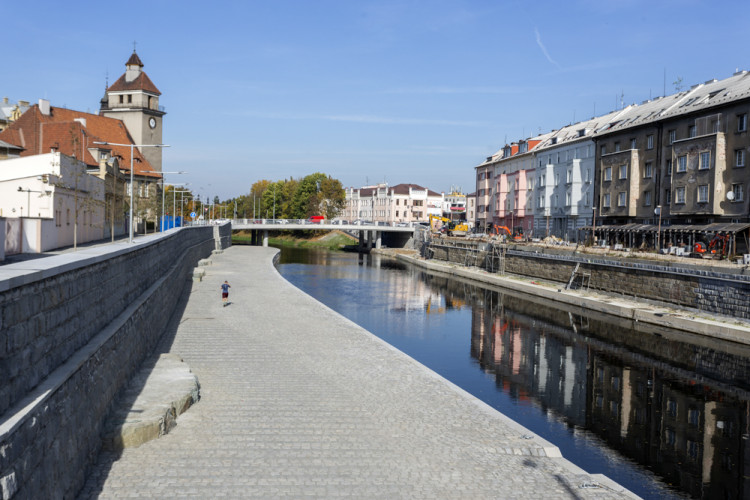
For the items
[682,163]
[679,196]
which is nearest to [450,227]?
[679,196]

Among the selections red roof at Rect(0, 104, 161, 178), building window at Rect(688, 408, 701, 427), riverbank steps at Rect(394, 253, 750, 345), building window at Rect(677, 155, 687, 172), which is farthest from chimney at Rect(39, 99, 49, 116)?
building window at Rect(688, 408, 701, 427)

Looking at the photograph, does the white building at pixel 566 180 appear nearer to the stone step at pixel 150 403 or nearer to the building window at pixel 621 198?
the building window at pixel 621 198

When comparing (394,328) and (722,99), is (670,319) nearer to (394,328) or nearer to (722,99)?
(394,328)

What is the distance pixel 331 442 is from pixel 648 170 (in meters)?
50.5

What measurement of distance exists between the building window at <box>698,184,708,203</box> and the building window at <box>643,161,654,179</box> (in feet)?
25.6

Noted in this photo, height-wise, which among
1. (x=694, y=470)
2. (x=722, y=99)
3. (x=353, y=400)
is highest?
(x=722, y=99)

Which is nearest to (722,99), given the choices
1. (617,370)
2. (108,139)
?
(617,370)

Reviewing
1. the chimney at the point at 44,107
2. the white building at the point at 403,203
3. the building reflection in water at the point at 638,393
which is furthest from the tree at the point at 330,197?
the building reflection in water at the point at 638,393

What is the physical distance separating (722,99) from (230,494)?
155ft

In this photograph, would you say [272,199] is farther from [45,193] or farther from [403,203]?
[45,193]

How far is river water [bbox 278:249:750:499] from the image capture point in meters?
15.8

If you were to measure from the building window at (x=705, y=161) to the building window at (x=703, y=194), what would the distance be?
1398 mm

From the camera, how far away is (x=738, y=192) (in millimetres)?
43875

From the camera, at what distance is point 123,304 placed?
1641 cm
